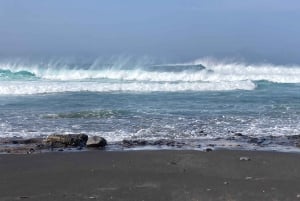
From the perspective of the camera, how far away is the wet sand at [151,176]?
6.99 metres

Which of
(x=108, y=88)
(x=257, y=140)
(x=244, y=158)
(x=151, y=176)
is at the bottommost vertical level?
(x=151, y=176)

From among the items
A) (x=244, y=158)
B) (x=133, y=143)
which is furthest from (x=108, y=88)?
(x=244, y=158)

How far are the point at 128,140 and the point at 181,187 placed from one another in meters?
3.97

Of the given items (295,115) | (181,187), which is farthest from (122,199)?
(295,115)

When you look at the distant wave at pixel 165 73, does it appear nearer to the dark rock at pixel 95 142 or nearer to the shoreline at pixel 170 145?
the shoreline at pixel 170 145

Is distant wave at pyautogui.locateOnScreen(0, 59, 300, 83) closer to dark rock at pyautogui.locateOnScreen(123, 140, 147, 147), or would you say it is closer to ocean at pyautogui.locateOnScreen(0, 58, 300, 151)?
ocean at pyautogui.locateOnScreen(0, 58, 300, 151)

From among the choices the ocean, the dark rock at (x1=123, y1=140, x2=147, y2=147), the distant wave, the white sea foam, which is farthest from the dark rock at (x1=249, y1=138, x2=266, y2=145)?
the distant wave

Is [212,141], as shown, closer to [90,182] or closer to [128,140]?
[128,140]

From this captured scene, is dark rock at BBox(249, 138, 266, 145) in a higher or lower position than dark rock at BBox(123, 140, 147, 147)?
higher

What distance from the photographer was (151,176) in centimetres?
798

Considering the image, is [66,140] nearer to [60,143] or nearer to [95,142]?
[60,143]

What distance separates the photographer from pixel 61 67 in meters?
46.2

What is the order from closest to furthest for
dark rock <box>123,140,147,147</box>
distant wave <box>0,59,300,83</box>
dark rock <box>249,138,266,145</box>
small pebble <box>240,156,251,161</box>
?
small pebble <box>240,156,251,161</box>
dark rock <box>123,140,147,147</box>
dark rock <box>249,138,266,145</box>
distant wave <box>0,59,300,83</box>

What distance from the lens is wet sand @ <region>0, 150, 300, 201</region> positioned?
699cm
